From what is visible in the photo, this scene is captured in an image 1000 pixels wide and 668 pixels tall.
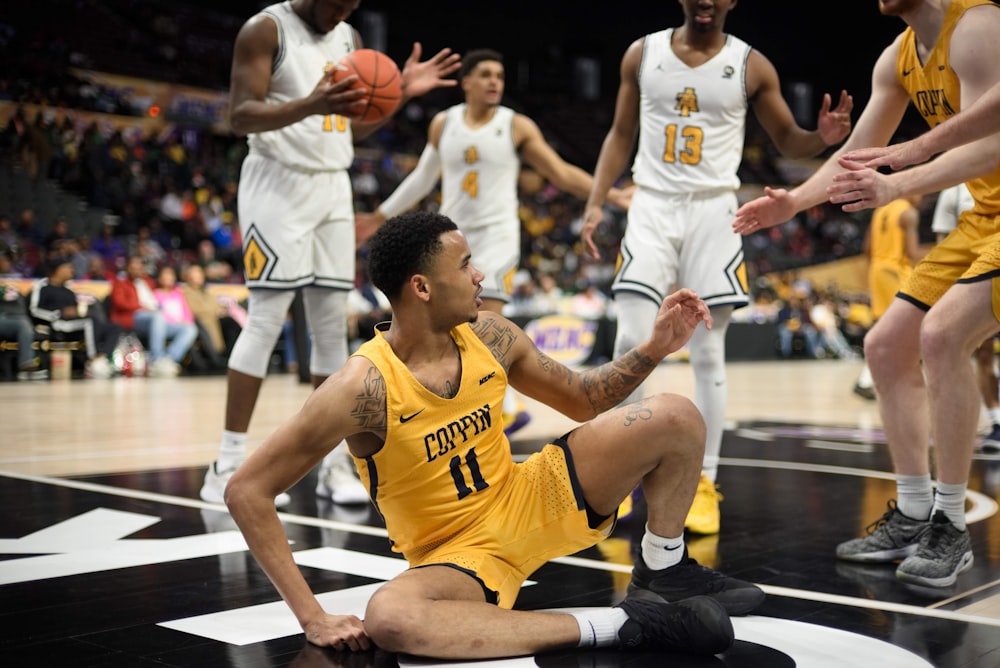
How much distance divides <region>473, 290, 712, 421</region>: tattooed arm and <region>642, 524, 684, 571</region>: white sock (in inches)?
16.3

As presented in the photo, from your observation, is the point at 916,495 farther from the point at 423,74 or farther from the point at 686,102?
the point at 423,74

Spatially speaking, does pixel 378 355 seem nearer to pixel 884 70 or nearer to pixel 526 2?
pixel 884 70

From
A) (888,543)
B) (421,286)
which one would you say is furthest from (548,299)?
(421,286)

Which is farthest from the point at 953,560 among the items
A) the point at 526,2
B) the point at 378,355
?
the point at 526,2

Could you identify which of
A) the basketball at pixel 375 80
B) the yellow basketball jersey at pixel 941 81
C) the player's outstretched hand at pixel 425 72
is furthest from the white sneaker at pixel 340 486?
the yellow basketball jersey at pixel 941 81

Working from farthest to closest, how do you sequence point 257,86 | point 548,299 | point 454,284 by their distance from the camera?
point 548,299 < point 257,86 < point 454,284

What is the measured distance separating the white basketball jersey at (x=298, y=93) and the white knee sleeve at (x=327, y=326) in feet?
1.97

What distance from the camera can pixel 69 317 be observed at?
12.7m

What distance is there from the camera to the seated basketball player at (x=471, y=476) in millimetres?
2506

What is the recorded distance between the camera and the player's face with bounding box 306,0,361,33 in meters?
4.85

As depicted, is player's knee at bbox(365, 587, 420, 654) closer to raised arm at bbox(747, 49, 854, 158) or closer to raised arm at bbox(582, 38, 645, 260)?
raised arm at bbox(582, 38, 645, 260)

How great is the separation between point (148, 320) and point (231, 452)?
386 inches

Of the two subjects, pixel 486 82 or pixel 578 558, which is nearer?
pixel 578 558

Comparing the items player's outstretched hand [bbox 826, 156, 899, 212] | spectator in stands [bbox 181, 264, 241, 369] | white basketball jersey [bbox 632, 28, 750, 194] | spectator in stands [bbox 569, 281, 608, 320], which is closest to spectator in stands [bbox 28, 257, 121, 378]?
spectator in stands [bbox 181, 264, 241, 369]
